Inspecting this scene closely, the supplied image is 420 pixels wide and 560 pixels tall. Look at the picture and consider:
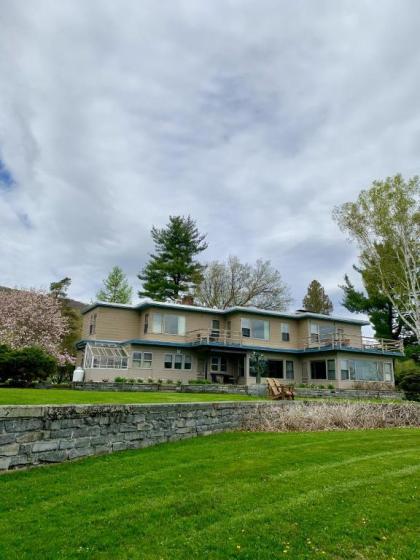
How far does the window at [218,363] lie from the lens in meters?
26.3

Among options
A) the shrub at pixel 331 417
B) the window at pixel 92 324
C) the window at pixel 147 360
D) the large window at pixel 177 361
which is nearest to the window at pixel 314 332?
the large window at pixel 177 361

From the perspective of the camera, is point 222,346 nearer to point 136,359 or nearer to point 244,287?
point 136,359

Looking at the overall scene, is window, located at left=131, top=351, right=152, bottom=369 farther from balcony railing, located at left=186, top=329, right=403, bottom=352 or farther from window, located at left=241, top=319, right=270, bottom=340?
window, located at left=241, top=319, right=270, bottom=340

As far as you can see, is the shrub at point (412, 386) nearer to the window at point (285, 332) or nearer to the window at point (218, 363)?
the window at point (285, 332)

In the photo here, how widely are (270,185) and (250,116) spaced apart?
4.63m

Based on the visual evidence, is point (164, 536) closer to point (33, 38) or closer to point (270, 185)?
point (33, 38)

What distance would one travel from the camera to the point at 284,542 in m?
3.77

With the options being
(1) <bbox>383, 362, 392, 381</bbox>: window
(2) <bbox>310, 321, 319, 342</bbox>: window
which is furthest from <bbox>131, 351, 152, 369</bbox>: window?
(1) <bbox>383, 362, 392, 381</bbox>: window

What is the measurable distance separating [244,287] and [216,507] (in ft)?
108

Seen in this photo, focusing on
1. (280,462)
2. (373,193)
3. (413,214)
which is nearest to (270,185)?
(373,193)

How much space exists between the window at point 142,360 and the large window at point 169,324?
1.65 m

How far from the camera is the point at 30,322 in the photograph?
2691cm

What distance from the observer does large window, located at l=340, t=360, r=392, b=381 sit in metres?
25.7

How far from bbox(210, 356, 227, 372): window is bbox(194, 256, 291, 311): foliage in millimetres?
10741
